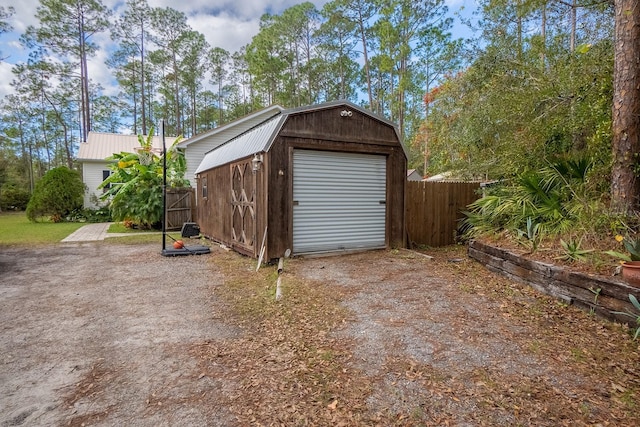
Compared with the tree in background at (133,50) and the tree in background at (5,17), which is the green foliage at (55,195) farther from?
the tree in background at (133,50)

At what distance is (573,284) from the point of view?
12.7ft

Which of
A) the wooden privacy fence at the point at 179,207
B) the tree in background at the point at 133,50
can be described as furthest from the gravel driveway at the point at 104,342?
the tree in background at the point at 133,50

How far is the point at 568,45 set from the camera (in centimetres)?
772

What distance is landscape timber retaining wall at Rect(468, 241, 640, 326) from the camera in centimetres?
333

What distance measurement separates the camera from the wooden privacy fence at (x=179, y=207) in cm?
1295

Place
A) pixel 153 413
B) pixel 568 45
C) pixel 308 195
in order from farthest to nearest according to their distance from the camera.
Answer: pixel 568 45
pixel 308 195
pixel 153 413

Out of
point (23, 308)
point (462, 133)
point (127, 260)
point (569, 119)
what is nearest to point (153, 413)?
point (23, 308)

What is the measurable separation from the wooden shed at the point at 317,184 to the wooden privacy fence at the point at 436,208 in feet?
2.08

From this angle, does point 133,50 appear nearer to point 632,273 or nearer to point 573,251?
point 573,251

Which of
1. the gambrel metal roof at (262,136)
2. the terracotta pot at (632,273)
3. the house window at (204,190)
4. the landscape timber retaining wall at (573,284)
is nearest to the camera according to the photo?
the terracotta pot at (632,273)

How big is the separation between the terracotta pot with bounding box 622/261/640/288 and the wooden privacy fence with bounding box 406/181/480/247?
500 cm

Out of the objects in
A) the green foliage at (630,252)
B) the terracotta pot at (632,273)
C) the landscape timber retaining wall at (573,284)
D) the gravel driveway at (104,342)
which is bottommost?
the gravel driveway at (104,342)

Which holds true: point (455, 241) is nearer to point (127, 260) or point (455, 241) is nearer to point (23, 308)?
point (127, 260)

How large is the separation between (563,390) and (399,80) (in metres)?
21.2
